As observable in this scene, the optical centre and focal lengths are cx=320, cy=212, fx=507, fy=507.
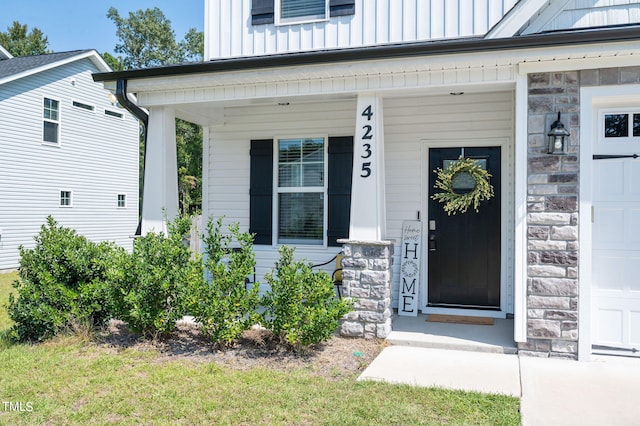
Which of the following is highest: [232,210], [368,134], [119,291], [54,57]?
[54,57]

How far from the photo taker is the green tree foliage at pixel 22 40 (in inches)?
979

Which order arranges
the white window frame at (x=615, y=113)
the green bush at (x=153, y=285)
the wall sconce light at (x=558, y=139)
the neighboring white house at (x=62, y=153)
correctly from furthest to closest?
the neighboring white house at (x=62, y=153) < the green bush at (x=153, y=285) < the white window frame at (x=615, y=113) < the wall sconce light at (x=558, y=139)

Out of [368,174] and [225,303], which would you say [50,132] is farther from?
[368,174]

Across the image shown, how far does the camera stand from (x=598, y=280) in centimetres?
466

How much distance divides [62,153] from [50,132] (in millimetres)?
608

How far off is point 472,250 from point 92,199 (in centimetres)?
1186

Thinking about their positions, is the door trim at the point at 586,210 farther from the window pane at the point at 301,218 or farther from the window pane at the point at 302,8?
the window pane at the point at 302,8

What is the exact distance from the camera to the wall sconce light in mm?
4395

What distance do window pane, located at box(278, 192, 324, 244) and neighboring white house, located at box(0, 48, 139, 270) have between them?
308 inches

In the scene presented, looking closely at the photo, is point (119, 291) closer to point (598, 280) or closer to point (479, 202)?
point (479, 202)

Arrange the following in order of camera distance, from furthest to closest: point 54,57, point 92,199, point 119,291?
point 92,199 → point 54,57 → point 119,291

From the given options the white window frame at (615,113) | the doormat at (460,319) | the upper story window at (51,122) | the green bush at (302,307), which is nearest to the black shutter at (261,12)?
the green bush at (302,307)

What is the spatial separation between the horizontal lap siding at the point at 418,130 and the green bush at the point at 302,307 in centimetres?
189

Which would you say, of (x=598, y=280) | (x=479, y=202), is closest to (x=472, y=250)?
(x=479, y=202)
